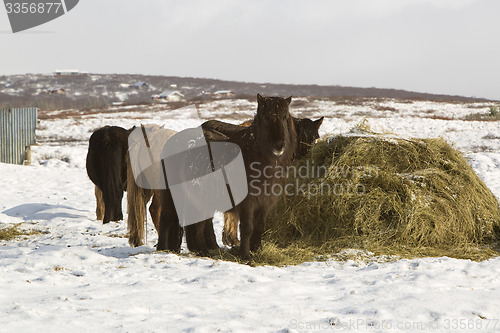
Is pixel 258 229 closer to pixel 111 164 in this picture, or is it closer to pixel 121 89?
pixel 111 164

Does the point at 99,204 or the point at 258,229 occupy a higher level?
the point at 258,229

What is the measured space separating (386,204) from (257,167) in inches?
89.6

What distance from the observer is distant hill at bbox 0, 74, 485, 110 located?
318ft

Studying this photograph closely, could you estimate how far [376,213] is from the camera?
6195mm

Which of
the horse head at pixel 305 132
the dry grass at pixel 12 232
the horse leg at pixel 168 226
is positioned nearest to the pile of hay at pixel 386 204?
the horse head at pixel 305 132

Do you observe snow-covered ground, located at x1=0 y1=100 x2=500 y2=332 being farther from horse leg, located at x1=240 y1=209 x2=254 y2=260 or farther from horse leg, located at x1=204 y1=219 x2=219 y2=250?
horse leg, located at x1=204 y1=219 x2=219 y2=250

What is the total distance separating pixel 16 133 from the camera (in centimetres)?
1675

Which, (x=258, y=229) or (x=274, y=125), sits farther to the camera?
(x=258, y=229)

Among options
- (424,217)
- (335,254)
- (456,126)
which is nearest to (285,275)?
(335,254)

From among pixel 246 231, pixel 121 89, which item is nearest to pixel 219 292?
pixel 246 231

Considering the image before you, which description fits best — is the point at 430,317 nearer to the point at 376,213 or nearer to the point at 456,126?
the point at 376,213

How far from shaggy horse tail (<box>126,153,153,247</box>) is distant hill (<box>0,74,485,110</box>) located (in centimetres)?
8784

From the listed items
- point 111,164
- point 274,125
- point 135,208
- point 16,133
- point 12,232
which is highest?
point 274,125

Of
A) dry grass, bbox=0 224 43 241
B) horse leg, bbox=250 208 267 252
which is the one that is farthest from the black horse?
horse leg, bbox=250 208 267 252
